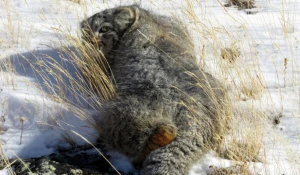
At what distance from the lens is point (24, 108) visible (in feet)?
18.9

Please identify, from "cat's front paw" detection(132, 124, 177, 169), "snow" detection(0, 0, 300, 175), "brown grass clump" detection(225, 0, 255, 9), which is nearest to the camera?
"cat's front paw" detection(132, 124, 177, 169)

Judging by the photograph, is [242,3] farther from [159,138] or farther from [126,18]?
[159,138]

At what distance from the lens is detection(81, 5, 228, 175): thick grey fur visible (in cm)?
462

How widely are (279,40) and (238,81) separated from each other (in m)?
1.84

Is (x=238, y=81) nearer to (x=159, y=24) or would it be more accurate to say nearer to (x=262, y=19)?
(x=159, y=24)

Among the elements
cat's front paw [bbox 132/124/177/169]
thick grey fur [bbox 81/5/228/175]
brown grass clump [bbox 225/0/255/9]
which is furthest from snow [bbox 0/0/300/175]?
brown grass clump [bbox 225/0/255/9]

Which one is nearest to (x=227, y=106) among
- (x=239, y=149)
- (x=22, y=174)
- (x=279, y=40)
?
(x=239, y=149)

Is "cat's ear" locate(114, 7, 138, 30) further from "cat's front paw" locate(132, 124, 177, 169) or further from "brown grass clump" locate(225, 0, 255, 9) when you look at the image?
"brown grass clump" locate(225, 0, 255, 9)

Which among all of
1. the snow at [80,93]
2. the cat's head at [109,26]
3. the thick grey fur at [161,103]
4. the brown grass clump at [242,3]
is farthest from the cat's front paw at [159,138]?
the brown grass clump at [242,3]

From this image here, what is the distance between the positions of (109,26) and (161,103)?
205cm

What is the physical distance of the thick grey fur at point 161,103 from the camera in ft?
15.1

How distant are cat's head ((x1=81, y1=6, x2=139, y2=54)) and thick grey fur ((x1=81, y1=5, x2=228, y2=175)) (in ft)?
0.70

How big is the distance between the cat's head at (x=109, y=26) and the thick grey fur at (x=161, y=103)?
21 centimetres

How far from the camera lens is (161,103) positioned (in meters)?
5.01
